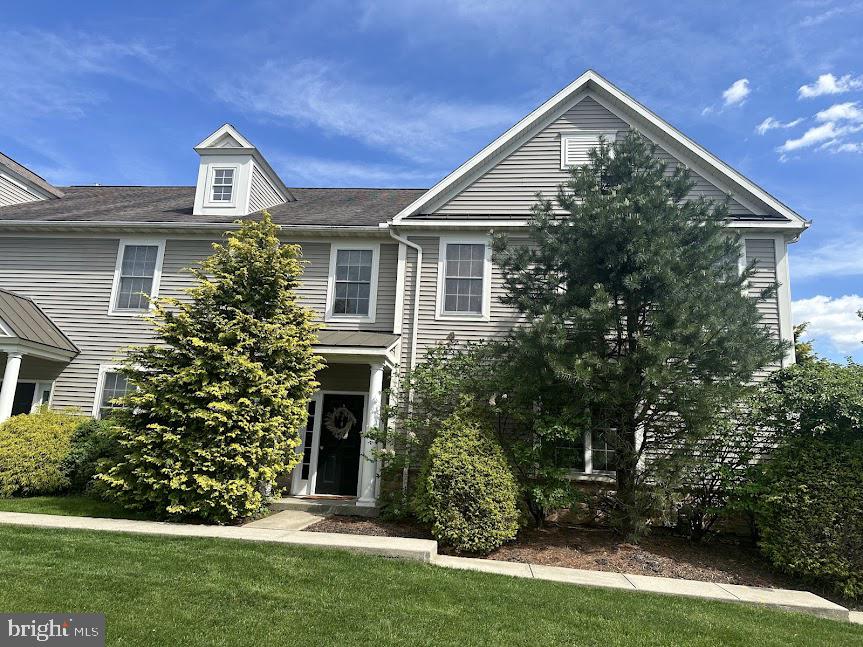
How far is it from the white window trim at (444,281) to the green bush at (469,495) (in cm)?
359

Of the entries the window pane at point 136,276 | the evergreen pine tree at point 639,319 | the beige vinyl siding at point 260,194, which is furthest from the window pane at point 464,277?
the window pane at point 136,276

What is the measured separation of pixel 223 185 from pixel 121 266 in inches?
126

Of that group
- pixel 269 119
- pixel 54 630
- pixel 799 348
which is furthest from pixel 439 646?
pixel 799 348

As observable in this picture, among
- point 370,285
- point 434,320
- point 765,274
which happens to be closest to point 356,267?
point 370,285

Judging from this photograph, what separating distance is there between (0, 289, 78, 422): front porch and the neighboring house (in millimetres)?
36

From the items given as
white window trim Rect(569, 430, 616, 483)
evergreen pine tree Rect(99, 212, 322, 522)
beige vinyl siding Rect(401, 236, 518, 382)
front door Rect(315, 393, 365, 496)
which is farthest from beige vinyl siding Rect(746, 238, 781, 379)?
evergreen pine tree Rect(99, 212, 322, 522)

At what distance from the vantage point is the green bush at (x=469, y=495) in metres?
7.58

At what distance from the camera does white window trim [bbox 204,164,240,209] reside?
13.7m

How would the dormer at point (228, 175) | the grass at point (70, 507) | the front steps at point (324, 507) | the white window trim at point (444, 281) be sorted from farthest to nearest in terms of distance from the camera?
the dormer at point (228, 175) → the white window trim at point (444, 281) → the front steps at point (324, 507) → the grass at point (70, 507)

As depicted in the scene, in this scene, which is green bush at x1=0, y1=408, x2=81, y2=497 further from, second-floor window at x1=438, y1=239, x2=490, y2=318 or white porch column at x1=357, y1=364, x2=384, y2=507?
second-floor window at x1=438, y1=239, x2=490, y2=318

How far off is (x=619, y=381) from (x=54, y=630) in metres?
6.91

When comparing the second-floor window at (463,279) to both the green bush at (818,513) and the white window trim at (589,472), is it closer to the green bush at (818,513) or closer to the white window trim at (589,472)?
the white window trim at (589,472)

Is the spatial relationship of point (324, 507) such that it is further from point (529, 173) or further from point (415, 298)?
point (529, 173)

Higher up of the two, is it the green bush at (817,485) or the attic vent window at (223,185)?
the attic vent window at (223,185)
